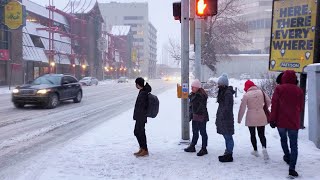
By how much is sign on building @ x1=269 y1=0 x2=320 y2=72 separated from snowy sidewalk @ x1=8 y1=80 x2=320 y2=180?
200cm

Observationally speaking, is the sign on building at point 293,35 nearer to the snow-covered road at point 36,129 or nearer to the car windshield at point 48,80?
the snow-covered road at point 36,129

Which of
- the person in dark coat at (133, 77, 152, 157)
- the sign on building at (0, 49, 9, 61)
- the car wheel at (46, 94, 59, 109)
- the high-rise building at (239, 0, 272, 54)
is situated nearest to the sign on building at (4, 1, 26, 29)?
the sign on building at (0, 49, 9, 61)

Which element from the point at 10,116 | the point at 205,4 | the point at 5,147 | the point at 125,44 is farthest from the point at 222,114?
the point at 125,44

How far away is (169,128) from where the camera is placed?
35.4ft

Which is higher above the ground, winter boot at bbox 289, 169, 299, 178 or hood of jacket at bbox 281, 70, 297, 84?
hood of jacket at bbox 281, 70, 297, 84

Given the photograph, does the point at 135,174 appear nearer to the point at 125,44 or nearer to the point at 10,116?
the point at 10,116

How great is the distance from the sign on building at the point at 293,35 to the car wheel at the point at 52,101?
33.7ft

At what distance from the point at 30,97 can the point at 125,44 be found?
9940 centimetres

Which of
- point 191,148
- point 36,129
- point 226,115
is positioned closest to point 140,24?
point 36,129

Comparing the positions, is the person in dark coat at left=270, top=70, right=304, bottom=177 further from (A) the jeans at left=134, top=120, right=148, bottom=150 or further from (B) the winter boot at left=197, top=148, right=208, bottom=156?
(A) the jeans at left=134, top=120, right=148, bottom=150

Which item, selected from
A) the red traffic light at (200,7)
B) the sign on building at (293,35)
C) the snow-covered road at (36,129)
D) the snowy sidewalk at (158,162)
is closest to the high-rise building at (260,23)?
the snow-covered road at (36,129)

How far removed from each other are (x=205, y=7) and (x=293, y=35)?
324 cm

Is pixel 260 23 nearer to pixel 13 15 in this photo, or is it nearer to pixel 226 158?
pixel 13 15

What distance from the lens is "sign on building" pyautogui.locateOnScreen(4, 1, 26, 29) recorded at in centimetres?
3916
